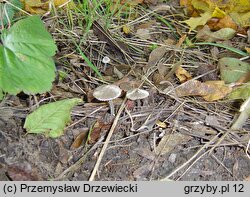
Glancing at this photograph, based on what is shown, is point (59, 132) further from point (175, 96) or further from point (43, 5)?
point (43, 5)

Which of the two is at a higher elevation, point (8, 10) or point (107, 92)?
point (8, 10)

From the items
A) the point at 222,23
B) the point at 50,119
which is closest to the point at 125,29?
the point at 222,23

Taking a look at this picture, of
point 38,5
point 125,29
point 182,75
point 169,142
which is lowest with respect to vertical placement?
point 169,142

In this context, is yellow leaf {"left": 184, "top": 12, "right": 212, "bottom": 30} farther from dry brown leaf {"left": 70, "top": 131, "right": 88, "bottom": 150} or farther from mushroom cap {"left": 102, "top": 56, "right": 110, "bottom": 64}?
dry brown leaf {"left": 70, "top": 131, "right": 88, "bottom": 150}

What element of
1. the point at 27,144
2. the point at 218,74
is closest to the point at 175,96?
the point at 218,74

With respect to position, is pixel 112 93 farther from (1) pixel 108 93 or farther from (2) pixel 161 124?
(2) pixel 161 124

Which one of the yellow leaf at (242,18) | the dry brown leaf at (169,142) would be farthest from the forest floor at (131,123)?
the yellow leaf at (242,18)

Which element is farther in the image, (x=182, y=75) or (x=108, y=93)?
(x=182, y=75)

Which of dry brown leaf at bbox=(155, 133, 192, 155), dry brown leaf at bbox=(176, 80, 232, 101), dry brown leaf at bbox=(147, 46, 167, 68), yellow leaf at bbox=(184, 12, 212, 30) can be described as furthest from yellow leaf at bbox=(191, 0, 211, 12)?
dry brown leaf at bbox=(155, 133, 192, 155)
